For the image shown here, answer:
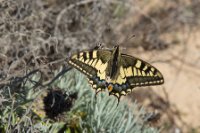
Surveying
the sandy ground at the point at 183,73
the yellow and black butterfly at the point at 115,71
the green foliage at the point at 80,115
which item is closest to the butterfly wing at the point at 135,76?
the yellow and black butterfly at the point at 115,71

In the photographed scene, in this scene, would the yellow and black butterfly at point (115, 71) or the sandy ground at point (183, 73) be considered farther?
the sandy ground at point (183, 73)

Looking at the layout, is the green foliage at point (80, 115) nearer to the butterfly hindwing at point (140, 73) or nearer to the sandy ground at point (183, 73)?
the butterfly hindwing at point (140, 73)

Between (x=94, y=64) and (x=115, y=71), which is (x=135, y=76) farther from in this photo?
(x=94, y=64)

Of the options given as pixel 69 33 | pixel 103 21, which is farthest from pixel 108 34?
pixel 69 33

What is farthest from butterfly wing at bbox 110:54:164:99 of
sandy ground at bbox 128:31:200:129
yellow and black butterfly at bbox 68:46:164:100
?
sandy ground at bbox 128:31:200:129

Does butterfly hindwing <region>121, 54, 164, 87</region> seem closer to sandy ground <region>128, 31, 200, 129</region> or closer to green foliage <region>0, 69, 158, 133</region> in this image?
green foliage <region>0, 69, 158, 133</region>

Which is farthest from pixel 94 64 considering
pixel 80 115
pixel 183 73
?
pixel 183 73
